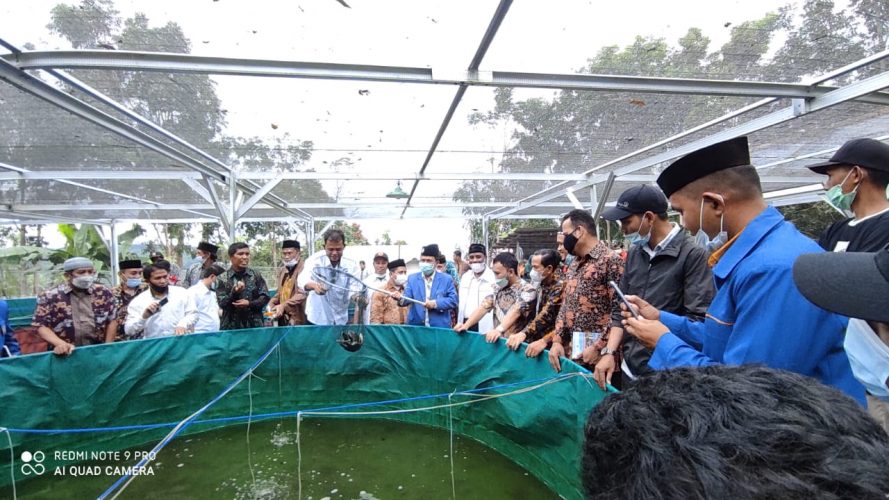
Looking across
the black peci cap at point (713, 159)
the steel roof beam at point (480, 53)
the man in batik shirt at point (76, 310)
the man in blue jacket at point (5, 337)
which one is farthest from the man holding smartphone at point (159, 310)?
the black peci cap at point (713, 159)

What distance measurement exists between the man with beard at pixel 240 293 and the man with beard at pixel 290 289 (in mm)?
293

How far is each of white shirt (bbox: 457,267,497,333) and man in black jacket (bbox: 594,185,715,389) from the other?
8.02 feet

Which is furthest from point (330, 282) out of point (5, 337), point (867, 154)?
point (867, 154)

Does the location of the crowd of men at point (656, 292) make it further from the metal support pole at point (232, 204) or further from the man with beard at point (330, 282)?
the metal support pole at point (232, 204)

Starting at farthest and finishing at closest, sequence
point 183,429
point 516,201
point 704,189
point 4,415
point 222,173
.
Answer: point 516,201 < point 222,173 < point 183,429 < point 4,415 < point 704,189

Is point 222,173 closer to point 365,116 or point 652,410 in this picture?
point 365,116

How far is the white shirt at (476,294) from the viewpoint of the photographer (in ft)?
16.3

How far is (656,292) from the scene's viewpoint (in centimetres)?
227

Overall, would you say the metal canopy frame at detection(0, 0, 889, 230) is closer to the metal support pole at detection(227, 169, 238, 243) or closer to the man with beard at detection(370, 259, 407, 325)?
the metal support pole at detection(227, 169, 238, 243)

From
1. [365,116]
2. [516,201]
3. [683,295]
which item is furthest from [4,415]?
[516,201]

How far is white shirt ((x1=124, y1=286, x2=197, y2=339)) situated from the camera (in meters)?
4.41

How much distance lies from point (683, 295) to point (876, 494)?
201 centimetres

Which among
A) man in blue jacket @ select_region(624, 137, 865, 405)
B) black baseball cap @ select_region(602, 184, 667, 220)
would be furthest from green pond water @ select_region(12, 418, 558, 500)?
man in blue jacket @ select_region(624, 137, 865, 405)

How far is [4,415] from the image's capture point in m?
3.37
